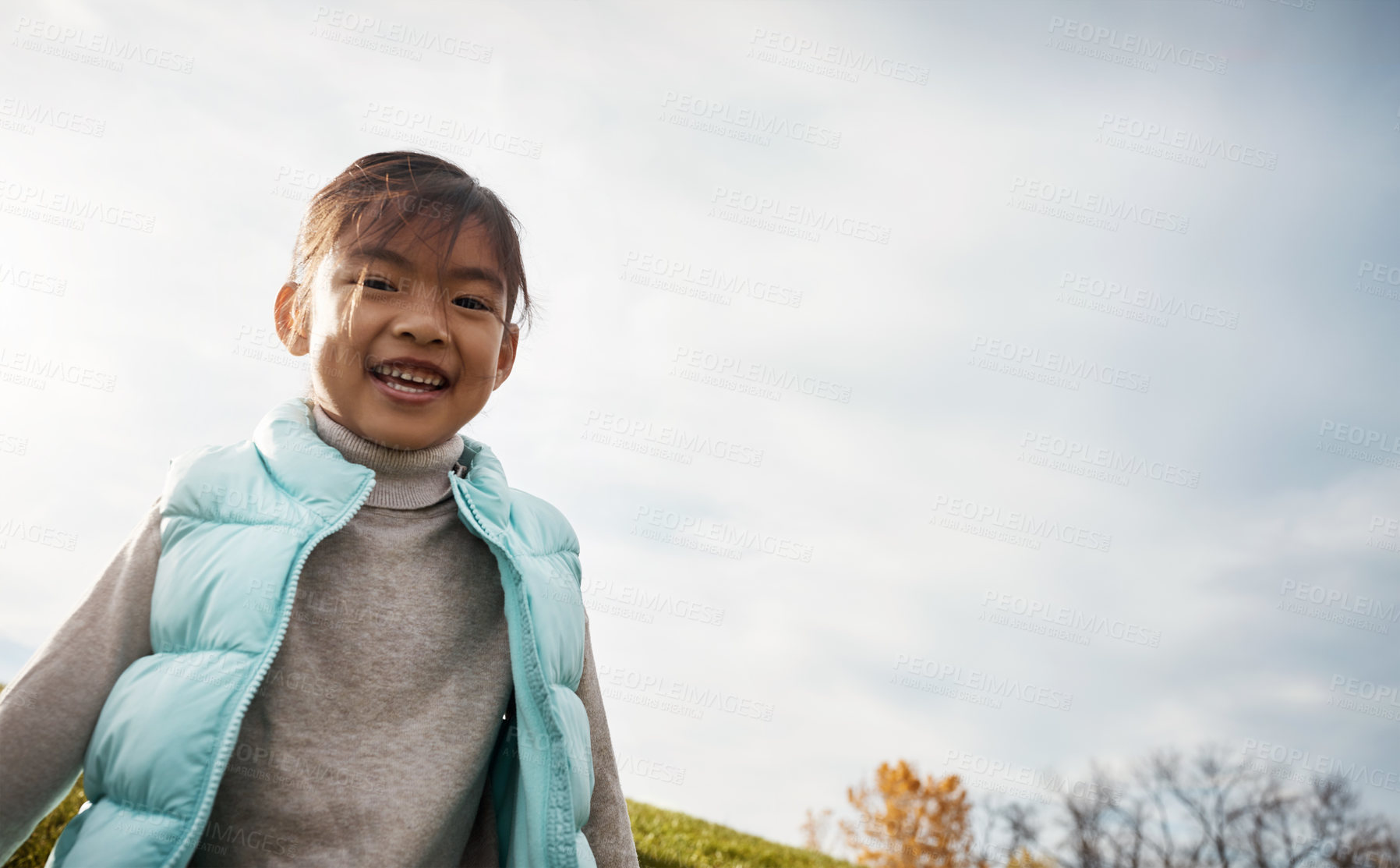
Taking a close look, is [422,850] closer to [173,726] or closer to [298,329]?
[173,726]

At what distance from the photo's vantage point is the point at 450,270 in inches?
89.3

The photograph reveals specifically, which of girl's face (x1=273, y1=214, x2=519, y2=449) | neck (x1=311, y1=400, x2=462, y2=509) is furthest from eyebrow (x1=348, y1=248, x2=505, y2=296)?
neck (x1=311, y1=400, x2=462, y2=509)

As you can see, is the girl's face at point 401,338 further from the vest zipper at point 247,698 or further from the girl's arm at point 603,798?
the girl's arm at point 603,798

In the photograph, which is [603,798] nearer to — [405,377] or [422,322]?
[405,377]

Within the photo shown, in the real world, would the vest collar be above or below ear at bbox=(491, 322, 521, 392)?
below

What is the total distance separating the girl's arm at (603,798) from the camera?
234 cm

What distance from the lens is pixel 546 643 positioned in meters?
2.19

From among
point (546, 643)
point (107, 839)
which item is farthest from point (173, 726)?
point (546, 643)

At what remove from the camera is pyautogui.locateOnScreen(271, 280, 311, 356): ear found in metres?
2.39

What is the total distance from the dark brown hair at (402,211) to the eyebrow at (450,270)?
3 centimetres

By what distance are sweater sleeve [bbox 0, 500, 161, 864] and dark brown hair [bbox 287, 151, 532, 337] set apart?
2.73 ft

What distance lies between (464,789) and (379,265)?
1.27 m

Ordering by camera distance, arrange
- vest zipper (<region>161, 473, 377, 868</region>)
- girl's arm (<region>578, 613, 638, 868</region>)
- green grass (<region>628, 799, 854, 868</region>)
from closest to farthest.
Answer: vest zipper (<region>161, 473, 377, 868</region>) < girl's arm (<region>578, 613, 638, 868</region>) < green grass (<region>628, 799, 854, 868</region>)

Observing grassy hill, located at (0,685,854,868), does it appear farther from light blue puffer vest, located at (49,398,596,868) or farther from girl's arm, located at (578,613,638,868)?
girl's arm, located at (578,613,638,868)
